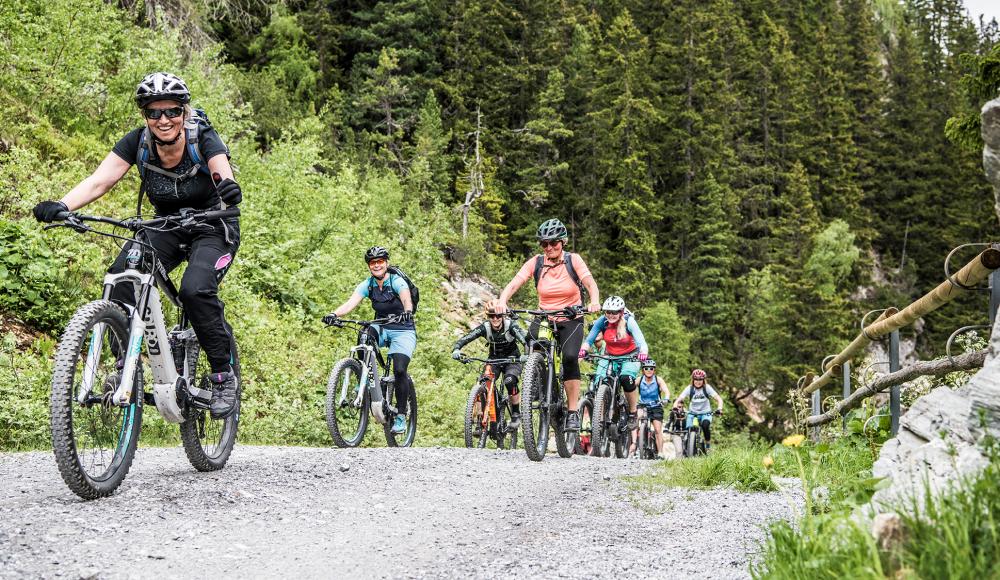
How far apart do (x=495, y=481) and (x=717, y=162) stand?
57.7m

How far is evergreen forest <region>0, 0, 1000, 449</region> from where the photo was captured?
661 inches

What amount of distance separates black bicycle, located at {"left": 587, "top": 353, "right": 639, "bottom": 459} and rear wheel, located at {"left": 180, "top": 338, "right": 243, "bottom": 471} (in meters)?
6.13

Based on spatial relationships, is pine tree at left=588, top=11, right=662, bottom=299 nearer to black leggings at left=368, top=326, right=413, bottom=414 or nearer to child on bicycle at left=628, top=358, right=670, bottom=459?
child on bicycle at left=628, top=358, right=670, bottom=459

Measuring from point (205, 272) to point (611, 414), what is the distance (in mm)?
8270

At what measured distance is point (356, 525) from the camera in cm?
482

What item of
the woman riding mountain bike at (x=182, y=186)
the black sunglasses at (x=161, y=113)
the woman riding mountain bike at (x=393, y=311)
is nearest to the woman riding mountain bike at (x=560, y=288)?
the woman riding mountain bike at (x=393, y=311)

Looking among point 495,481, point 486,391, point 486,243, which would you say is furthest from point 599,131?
point 495,481

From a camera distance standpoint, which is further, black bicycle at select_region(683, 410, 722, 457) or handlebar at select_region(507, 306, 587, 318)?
black bicycle at select_region(683, 410, 722, 457)

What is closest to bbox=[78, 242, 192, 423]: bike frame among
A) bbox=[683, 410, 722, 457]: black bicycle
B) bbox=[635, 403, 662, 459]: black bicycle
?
bbox=[635, 403, 662, 459]: black bicycle

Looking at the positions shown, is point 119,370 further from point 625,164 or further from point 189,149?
point 625,164

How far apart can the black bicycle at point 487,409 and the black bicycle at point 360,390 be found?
1013 millimetres

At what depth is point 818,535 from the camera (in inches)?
120

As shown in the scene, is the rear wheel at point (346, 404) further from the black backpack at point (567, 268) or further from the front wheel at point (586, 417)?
the front wheel at point (586, 417)

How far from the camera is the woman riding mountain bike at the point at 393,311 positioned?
10.2 m
